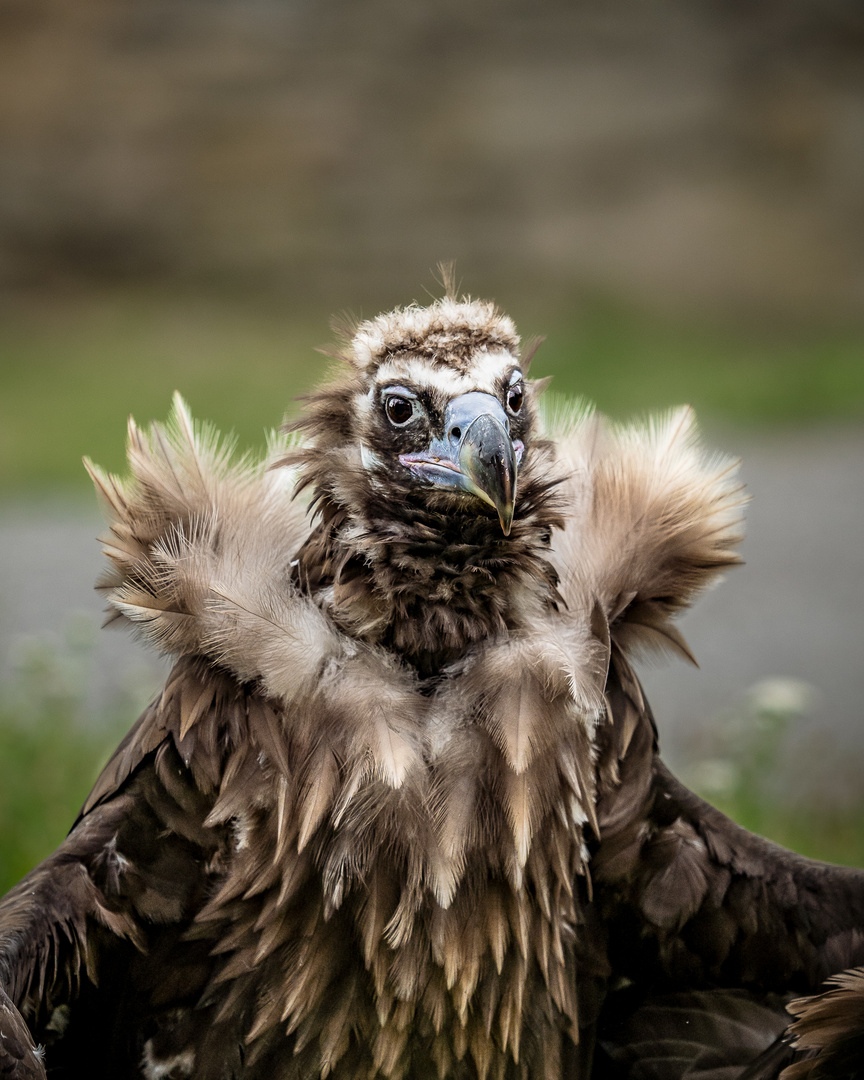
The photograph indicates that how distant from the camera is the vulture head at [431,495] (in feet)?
7.16

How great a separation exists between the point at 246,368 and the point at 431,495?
11.5 meters

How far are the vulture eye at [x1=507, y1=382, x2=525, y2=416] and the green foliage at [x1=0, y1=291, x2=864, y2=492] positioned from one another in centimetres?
747

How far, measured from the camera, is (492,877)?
7.30 ft

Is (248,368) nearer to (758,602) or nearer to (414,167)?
(414,167)

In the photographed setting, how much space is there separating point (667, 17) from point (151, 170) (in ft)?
20.7

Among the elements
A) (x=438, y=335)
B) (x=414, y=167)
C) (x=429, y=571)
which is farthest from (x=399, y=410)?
(x=414, y=167)

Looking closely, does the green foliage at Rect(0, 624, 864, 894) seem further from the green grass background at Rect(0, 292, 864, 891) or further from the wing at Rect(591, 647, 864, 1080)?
the wing at Rect(591, 647, 864, 1080)

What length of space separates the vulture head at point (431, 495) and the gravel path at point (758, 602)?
2.57m

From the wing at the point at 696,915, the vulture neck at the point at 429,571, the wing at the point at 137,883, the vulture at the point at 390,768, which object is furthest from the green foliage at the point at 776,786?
the wing at the point at 137,883

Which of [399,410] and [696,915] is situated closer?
[399,410]

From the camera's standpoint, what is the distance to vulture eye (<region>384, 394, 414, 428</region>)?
7.43 feet

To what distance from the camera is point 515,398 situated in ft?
7.57

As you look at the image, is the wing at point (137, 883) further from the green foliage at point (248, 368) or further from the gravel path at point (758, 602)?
the green foliage at point (248, 368)

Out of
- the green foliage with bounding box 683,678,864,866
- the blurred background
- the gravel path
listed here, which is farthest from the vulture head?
the blurred background
